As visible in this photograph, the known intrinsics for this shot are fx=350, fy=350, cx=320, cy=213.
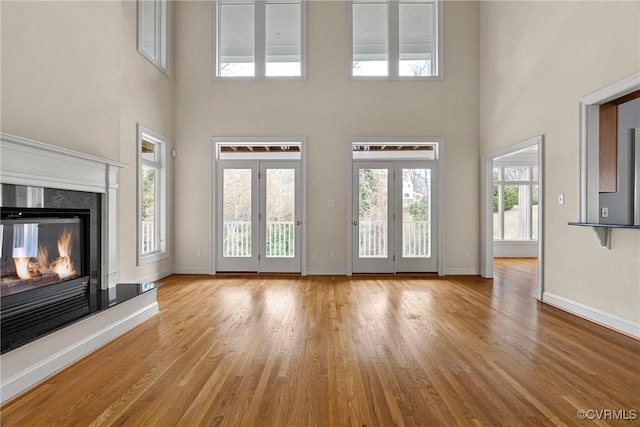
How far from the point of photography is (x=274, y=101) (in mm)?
6129

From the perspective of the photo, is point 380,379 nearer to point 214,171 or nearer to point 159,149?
point 214,171

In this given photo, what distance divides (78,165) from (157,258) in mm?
2538

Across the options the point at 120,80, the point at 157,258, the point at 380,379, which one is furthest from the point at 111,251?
the point at 380,379

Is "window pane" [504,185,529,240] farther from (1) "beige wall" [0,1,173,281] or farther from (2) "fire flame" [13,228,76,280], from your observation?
(2) "fire flame" [13,228,76,280]

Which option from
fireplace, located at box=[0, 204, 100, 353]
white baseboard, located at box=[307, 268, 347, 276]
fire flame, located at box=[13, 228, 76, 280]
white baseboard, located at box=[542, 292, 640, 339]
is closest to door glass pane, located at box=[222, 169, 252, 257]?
white baseboard, located at box=[307, 268, 347, 276]

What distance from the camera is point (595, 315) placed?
354 cm

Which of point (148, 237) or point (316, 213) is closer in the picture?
point (148, 237)

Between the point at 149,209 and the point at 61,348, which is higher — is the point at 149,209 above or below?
above

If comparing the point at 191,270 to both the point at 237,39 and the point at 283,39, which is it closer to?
the point at 237,39

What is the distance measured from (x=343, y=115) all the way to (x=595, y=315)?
14.6ft

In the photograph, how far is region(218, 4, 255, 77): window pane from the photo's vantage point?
6.23 metres

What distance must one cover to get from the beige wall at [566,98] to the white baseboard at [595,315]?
2.2 inches

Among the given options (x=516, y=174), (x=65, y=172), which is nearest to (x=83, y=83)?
(x=65, y=172)

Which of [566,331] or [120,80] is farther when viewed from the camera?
[120,80]
